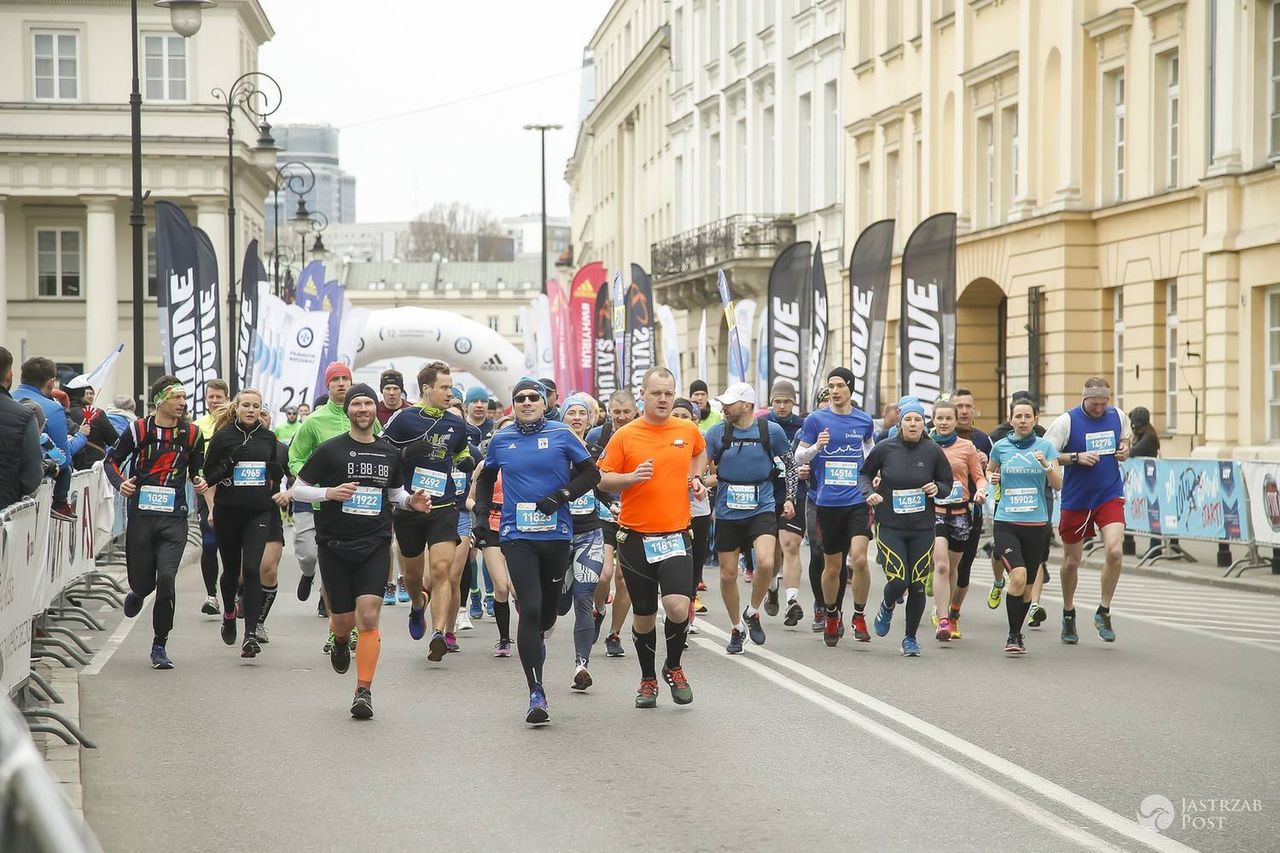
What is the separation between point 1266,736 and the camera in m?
9.22

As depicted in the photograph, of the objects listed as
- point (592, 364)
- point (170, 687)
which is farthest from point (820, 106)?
point (170, 687)

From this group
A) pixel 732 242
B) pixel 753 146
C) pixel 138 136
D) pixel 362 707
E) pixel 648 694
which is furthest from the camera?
pixel 753 146

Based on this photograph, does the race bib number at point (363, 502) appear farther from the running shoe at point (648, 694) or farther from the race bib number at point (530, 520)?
the running shoe at point (648, 694)

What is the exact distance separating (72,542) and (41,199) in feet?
179

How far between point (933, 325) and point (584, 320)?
1781cm

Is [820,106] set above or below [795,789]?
above

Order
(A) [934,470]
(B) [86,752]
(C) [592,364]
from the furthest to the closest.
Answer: (C) [592,364] < (A) [934,470] < (B) [86,752]

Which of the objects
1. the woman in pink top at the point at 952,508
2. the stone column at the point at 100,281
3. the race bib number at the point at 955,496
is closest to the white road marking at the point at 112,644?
the woman in pink top at the point at 952,508

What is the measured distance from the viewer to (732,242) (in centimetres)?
4834

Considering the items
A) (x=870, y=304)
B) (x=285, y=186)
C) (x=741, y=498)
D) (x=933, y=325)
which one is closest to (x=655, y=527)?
(x=741, y=498)

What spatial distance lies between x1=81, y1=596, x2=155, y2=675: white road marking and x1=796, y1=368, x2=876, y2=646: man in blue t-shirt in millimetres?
5125

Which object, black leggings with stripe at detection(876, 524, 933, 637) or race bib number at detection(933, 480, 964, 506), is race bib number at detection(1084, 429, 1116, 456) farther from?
black leggings with stripe at detection(876, 524, 933, 637)

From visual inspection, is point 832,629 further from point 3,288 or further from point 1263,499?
point 3,288

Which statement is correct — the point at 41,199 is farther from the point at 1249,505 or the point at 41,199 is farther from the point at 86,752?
the point at 86,752
